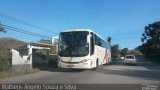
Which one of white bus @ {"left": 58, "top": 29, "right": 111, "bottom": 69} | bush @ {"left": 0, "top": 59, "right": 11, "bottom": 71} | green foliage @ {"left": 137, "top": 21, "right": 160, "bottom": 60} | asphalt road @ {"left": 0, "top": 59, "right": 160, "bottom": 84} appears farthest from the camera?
green foliage @ {"left": 137, "top": 21, "right": 160, "bottom": 60}

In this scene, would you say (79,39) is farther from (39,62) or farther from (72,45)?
(39,62)

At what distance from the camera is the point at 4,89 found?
14.3 meters

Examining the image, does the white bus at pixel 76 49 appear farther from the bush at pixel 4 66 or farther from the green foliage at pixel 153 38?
the green foliage at pixel 153 38

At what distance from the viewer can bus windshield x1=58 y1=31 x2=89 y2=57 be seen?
94.2 ft

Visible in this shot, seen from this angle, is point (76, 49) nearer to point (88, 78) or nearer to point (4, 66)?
point (4, 66)

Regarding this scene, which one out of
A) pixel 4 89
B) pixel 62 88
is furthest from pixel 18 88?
pixel 62 88

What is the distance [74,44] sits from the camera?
28750 millimetres

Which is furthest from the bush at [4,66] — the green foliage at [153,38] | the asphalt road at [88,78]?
the green foliage at [153,38]

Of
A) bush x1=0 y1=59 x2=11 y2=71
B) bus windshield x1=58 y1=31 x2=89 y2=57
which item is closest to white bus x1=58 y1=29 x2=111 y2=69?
bus windshield x1=58 y1=31 x2=89 y2=57

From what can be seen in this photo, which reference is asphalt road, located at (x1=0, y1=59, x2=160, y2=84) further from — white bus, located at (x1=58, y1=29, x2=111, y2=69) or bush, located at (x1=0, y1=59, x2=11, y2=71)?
bush, located at (x1=0, y1=59, x2=11, y2=71)

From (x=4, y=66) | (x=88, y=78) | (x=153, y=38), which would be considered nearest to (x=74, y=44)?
(x=4, y=66)

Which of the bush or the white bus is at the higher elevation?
the white bus

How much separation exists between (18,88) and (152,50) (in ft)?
245

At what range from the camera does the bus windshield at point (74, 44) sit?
28719 millimetres
